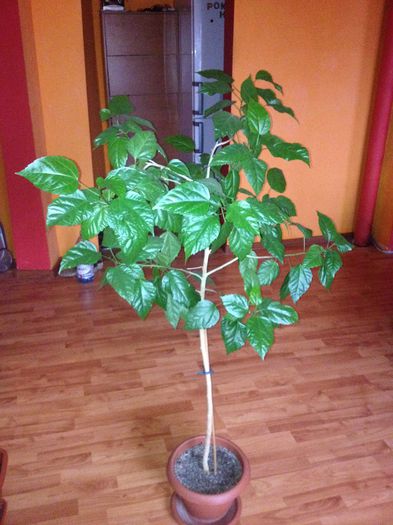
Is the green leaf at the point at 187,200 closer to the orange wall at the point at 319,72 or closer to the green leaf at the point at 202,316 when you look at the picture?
the green leaf at the point at 202,316

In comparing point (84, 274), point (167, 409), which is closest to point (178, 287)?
point (167, 409)

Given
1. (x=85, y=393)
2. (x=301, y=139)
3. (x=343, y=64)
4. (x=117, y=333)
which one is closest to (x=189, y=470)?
(x=85, y=393)

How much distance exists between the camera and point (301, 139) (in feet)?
12.2

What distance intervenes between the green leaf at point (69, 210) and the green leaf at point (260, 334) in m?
0.51

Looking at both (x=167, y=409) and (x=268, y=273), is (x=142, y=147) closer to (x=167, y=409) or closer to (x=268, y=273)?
(x=268, y=273)

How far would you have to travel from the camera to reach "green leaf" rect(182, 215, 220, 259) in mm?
1053

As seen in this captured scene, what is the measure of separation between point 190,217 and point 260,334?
1.20 feet

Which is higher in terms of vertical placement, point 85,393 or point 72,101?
point 72,101

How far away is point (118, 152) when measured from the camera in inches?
46.4

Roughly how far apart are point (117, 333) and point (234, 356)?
69 centimetres

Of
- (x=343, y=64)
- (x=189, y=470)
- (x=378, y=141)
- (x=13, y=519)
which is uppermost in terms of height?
(x=343, y=64)

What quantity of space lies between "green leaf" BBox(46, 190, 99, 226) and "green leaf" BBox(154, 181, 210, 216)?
160 mm

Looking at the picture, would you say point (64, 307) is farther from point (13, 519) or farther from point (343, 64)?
point (343, 64)

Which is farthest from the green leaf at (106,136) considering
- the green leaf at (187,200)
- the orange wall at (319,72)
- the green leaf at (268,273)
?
the orange wall at (319,72)
